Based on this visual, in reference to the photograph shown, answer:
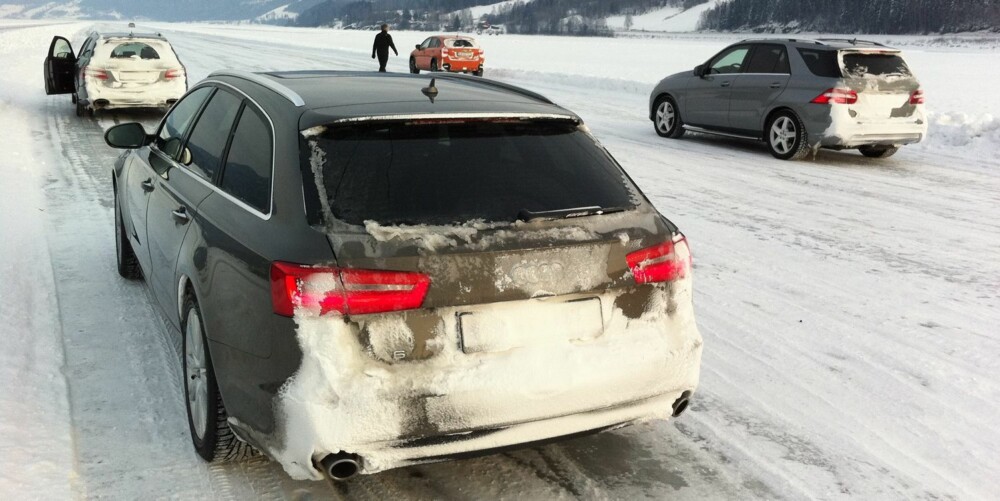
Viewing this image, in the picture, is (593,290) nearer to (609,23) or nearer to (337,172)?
(337,172)

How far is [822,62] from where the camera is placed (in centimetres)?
1183

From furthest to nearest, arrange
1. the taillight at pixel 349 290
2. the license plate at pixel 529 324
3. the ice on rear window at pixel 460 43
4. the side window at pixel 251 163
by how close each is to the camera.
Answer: the ice on rear window at pixel 460 43 → the side window at pixel 251 163 → the license plate at pixel 529 324 → the taillight at pixel 349 290

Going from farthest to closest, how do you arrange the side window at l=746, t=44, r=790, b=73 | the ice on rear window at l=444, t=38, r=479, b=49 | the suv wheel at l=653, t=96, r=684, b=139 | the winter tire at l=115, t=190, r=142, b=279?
the ice on rear window at l=444, t=38, r=479, b=49, the suv wheel at l=653, t=96, r=684, b=139, the side window at l=746, t=44, r=790, b=73, the winter tire at l=115, t=190, r=142, b=279

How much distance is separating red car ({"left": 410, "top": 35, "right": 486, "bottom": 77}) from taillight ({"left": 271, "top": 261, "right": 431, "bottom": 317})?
96.3 feet

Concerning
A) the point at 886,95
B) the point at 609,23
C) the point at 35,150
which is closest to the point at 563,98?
the point at 886,95

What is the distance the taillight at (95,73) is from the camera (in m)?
14.0

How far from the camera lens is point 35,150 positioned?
1097cm

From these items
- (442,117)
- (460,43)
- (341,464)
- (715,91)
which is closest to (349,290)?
(341,464)

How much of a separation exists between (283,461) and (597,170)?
1619mm

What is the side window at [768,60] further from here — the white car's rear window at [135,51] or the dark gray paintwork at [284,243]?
the white car's rear window at [135,51]

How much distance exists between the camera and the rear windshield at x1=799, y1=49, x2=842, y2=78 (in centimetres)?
1162

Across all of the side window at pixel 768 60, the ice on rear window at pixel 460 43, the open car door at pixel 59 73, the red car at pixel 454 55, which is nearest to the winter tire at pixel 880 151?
the side window at pixel 768 60

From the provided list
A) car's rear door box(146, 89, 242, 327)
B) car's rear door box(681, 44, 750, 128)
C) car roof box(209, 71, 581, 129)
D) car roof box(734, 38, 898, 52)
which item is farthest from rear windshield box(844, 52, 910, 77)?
car's rear door box(146, 89, 242, 327)

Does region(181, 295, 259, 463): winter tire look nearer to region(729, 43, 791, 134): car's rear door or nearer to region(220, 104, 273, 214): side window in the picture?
region(220, 104, 273, 214): side window
